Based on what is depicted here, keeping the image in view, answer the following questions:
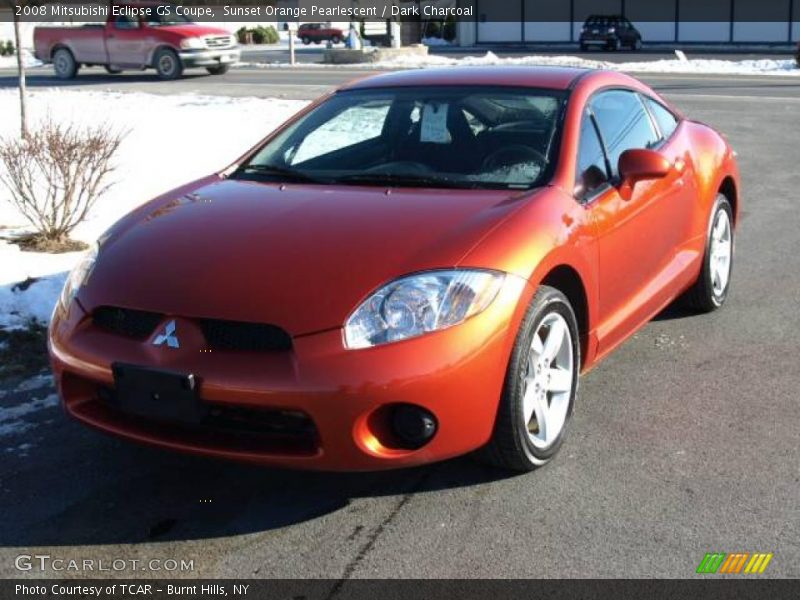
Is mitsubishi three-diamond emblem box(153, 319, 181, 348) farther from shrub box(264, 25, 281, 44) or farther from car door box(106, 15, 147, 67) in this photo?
shrub box(264, 25, 281, 44)

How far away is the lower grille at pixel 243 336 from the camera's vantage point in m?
3.51

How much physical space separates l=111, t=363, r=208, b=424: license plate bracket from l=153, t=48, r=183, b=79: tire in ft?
76.2

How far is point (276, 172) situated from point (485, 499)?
194cm

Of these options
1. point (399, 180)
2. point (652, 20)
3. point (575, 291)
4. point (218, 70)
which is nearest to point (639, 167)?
point (575, 291)

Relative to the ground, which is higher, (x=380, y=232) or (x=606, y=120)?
(x=606, y=120)

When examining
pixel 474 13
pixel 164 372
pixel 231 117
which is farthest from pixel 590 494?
pixel 474 13

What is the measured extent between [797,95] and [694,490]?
1830cm

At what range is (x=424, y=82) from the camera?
521 cm

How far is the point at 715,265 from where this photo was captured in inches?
238

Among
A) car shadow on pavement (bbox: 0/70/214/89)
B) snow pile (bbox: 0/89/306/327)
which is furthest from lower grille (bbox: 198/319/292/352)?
car shadow on pavement (bbox: 0/70/214/89)

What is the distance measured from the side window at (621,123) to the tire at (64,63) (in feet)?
79.8

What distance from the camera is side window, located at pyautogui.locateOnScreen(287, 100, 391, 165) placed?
5086 millimetres

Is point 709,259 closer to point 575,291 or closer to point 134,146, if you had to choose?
point 575,291
